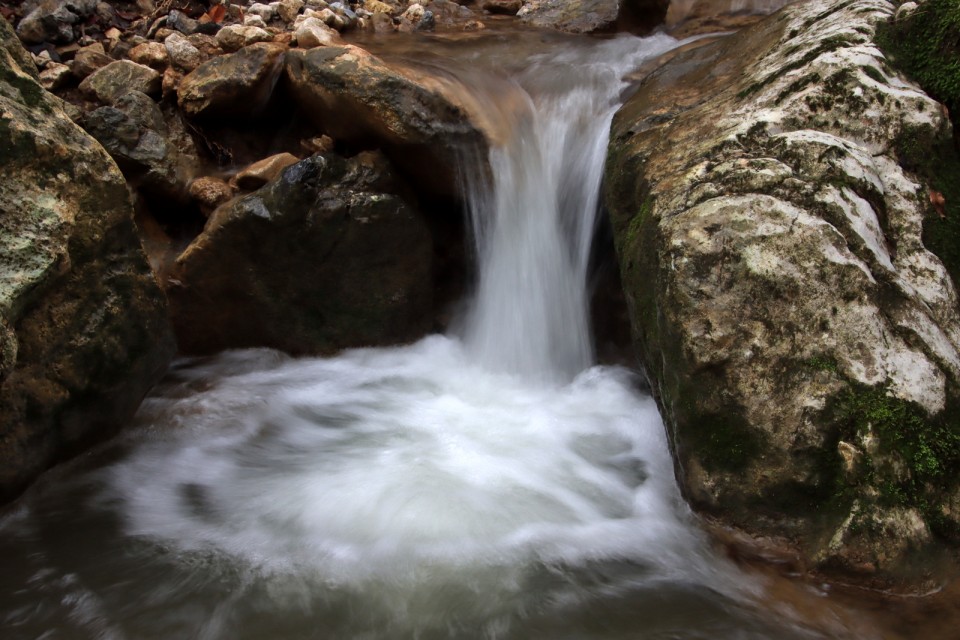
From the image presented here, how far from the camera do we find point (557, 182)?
5445mm

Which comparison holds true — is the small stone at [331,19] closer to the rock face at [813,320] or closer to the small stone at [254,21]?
the small stone at [254,21]

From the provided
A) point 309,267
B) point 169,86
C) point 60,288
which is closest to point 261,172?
point 309,267

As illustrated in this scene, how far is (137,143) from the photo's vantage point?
5.32 m

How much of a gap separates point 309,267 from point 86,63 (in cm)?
303

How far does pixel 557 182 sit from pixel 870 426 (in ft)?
10.6

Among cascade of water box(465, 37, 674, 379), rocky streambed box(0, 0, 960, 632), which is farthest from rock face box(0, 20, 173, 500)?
cascade of water box(465, 37, 674, 379)

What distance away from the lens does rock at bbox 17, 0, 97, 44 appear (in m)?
6.56

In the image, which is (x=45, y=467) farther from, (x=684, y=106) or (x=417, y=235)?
(x=684, y=106)

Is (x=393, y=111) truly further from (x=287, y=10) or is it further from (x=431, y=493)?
(x=287, y=10)

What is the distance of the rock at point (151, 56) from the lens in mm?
6082

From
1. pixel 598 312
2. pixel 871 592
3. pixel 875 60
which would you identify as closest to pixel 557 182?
pixel 598 312

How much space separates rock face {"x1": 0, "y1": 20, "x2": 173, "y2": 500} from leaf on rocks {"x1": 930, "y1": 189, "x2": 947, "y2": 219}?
458 centimetres

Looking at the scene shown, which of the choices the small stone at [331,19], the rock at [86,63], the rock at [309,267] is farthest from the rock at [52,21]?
the rock at [309,267]

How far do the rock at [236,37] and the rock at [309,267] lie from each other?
98.0 inches
